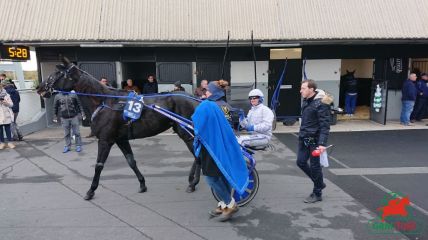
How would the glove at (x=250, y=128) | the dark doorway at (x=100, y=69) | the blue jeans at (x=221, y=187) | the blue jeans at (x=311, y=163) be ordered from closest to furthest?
the blue jeans at (x=221, y=187), the blue jeans at (x=311, y=163), the glove at (x=250, y=128), the dark doorway at (x=100, y=69)

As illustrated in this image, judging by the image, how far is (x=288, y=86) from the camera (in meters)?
11.2

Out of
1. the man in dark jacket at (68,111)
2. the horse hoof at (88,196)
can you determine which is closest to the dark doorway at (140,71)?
the man in dark jacket at (68,111)

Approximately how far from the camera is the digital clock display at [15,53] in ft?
31.4

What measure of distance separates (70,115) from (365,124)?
9031 mm

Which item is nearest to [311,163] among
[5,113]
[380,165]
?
[380,165]

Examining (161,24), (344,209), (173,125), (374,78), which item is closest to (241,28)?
(161,24)

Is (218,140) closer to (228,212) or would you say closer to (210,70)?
(228,212)

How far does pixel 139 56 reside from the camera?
35.6ft

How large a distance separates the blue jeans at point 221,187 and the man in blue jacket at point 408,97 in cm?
888

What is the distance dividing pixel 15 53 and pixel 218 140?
891cm

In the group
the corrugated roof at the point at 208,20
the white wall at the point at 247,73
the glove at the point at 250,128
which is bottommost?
the glove at the point at 250,128

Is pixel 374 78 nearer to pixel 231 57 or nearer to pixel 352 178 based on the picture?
pixel 231 57

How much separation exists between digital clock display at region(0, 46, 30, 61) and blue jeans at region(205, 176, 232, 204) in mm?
8757

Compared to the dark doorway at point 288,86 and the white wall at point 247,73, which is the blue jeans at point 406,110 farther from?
the white wall at point 247,73
